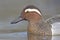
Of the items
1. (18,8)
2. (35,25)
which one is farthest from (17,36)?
(18,8)

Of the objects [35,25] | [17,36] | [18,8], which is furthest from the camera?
[18,8]

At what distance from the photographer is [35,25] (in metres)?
2.60


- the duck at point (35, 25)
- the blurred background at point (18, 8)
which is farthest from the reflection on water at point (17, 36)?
the blurred background at point (18, 8)

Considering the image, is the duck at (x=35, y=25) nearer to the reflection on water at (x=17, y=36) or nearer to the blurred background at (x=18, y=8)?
the reflection on water at (x=17, y=36)

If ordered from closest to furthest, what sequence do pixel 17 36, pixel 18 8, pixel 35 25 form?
pixel 35 25 < pixel 17 36 < pixel 18 8

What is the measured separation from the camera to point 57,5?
341 centimetres

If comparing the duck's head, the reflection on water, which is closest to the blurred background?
the reflection on water

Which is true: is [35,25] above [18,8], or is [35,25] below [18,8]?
below

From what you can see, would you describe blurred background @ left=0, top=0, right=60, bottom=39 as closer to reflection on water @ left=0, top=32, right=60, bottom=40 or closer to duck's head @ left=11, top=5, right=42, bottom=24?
reflection on water @ left=0, top=32, right=60, bottom=40

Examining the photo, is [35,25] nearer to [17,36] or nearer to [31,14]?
[31,14]

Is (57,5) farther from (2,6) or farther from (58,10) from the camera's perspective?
(2,6)

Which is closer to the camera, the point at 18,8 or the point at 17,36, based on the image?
the point at 17,36

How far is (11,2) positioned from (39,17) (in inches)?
34.8

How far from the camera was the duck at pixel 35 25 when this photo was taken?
2527mm
